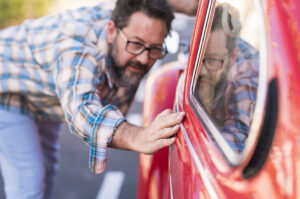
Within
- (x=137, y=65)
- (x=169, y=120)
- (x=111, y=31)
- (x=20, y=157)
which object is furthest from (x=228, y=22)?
(x=20, y=157)

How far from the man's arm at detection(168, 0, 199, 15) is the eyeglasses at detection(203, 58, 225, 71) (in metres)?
0.88

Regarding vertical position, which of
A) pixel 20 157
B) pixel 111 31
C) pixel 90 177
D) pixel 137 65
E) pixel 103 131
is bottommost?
pixel 90 177

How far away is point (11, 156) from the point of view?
7.77ft

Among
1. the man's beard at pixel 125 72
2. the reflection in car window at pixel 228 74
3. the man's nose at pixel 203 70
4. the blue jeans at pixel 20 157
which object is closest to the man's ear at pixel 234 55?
the reflection in car window at pixel 228 74

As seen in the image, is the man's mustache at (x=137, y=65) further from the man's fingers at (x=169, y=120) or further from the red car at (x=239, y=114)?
the man's fingers at (x=169, y=120)

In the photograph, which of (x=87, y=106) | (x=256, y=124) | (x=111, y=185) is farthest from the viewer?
(x=111, y=185)

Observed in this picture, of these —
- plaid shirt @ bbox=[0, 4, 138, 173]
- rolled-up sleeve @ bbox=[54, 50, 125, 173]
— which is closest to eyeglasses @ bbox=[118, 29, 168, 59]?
plaid shirt @ bbox=[0, 4, 138, 173]

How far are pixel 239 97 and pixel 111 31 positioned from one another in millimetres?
963

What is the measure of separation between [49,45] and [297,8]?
156 centimetres

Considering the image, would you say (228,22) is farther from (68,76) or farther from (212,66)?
(68,76)

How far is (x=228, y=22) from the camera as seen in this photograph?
1530mm

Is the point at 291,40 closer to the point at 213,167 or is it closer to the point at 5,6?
the point at 213,167

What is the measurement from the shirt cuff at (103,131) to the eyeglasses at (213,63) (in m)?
0.41

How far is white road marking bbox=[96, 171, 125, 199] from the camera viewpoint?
3.43 metres
